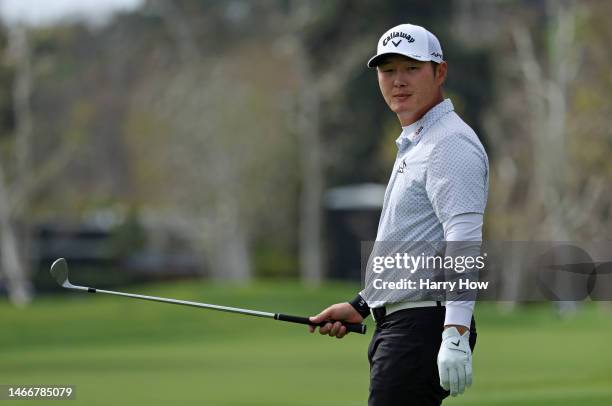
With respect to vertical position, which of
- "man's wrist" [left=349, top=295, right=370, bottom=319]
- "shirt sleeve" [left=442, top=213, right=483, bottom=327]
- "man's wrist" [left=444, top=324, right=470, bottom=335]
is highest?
"shirt sleeve" [left=442, top=213, right=483, bottom=327]

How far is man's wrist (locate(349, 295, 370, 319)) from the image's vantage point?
5535 millimetres

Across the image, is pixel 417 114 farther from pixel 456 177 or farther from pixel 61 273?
pixel 61 273

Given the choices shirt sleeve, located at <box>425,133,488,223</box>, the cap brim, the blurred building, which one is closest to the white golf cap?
the cap brim

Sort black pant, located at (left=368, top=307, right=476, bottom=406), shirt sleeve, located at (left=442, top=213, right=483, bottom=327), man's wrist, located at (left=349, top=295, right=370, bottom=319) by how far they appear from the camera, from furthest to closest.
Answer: man's wrist, located at (left=349, top=295, right=370, bottom=319) < black pant, located at (left=368, top=307, right=476, bottom=406) < shirt sleeve, located at (left=442, top=213, right=483, bottom=327)

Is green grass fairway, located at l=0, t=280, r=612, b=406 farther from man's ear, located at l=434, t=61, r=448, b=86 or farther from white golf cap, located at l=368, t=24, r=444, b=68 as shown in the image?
white golf cap, located at l=368, t=24, r=444, b=68

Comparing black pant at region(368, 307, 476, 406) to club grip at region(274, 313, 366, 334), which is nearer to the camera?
black pant at region(368, 307, 476, 406)

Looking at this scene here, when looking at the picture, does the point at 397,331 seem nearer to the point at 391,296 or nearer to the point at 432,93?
the point at 391,296

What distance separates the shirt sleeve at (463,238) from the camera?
15.7ft

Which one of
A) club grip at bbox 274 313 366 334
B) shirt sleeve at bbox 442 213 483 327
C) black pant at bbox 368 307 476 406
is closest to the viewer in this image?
shirt sleeve at bbox 442 213 483 327

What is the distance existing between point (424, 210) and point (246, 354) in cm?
1877

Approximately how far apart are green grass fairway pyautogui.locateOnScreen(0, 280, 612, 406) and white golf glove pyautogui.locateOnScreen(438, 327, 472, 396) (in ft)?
26.2

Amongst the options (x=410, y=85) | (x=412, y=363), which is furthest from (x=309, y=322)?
(x=410, y=85)

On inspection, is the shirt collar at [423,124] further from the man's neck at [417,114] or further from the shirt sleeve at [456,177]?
the shirt sleeve at [456,177]

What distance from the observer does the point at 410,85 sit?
5168 mm
